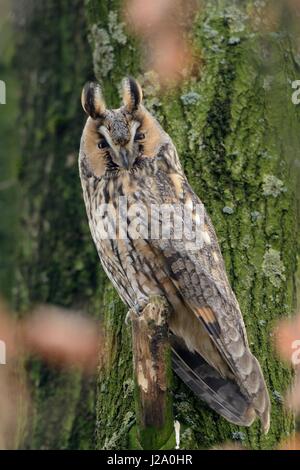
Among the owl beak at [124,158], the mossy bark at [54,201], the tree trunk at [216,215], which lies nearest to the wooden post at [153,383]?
the tree trunk at [216,215]

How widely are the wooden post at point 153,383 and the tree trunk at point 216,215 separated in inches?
7.6

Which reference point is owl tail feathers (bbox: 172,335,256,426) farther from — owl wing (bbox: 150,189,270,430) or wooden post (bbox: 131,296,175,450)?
wooden post (bbox: 131,296,175,450)

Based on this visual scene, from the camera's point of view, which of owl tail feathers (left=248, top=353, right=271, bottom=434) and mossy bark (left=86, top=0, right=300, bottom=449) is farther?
mossy bark (left=86, top=0, right=300, bottom=449)

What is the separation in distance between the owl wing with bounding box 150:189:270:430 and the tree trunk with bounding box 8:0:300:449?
23 centimetres

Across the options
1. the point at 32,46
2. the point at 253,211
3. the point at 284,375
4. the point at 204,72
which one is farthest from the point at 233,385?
the point at 32,46

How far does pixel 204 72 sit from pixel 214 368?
4.08ft

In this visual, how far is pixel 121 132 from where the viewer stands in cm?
329

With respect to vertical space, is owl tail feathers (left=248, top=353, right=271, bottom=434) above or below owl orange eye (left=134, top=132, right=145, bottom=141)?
below

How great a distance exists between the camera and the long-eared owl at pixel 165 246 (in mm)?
3139

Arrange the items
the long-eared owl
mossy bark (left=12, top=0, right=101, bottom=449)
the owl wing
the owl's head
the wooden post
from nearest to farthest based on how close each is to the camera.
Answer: the wooden post
the owl wing
the long-eared owl
the owl's head
mossy bark (left=12, top=0, right=101, bottom=449)

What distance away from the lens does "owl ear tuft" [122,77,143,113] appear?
3.36 m

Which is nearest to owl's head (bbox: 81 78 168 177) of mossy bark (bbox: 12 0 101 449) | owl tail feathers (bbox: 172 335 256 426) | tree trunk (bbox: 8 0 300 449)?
tree trunk (bbox: 8 0 300 449)

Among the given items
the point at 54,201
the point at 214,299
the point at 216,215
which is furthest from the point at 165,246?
A: the point at 54,201

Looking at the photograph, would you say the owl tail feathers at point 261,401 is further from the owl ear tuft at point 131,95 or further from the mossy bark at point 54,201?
the mossy bark at point 54,201
